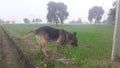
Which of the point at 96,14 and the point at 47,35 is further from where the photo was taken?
the point at 96,14

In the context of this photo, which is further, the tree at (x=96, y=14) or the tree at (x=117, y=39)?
the tree at (x=96, y=14)

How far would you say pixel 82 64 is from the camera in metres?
8.88

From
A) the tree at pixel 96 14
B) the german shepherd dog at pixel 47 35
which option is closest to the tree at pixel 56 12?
the tree at pixel 96 14

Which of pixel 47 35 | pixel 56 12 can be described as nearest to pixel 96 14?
pixel 56 12

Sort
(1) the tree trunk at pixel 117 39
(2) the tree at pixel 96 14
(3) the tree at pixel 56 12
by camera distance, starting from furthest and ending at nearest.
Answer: (2) the tree at pixel 96 14 < (3) the tree at pixel 56 12 < (1) the tree trunk at pixel 117 39

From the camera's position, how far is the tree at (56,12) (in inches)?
3839

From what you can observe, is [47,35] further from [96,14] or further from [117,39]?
[96,14]

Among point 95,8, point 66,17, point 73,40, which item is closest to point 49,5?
point 66,17

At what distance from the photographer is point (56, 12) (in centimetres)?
9788

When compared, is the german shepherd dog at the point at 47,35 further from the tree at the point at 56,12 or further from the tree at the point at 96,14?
the tree at the point at 96,14

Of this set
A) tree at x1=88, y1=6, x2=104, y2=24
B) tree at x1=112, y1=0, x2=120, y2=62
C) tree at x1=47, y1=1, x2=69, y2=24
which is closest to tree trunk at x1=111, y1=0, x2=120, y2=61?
tree at x1=112, y1=0, x2=120, y2=62

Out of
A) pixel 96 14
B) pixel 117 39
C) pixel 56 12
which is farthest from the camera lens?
pixel 96 14

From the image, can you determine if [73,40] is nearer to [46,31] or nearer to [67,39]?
[67,39]

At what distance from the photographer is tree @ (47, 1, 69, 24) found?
9750 cm
